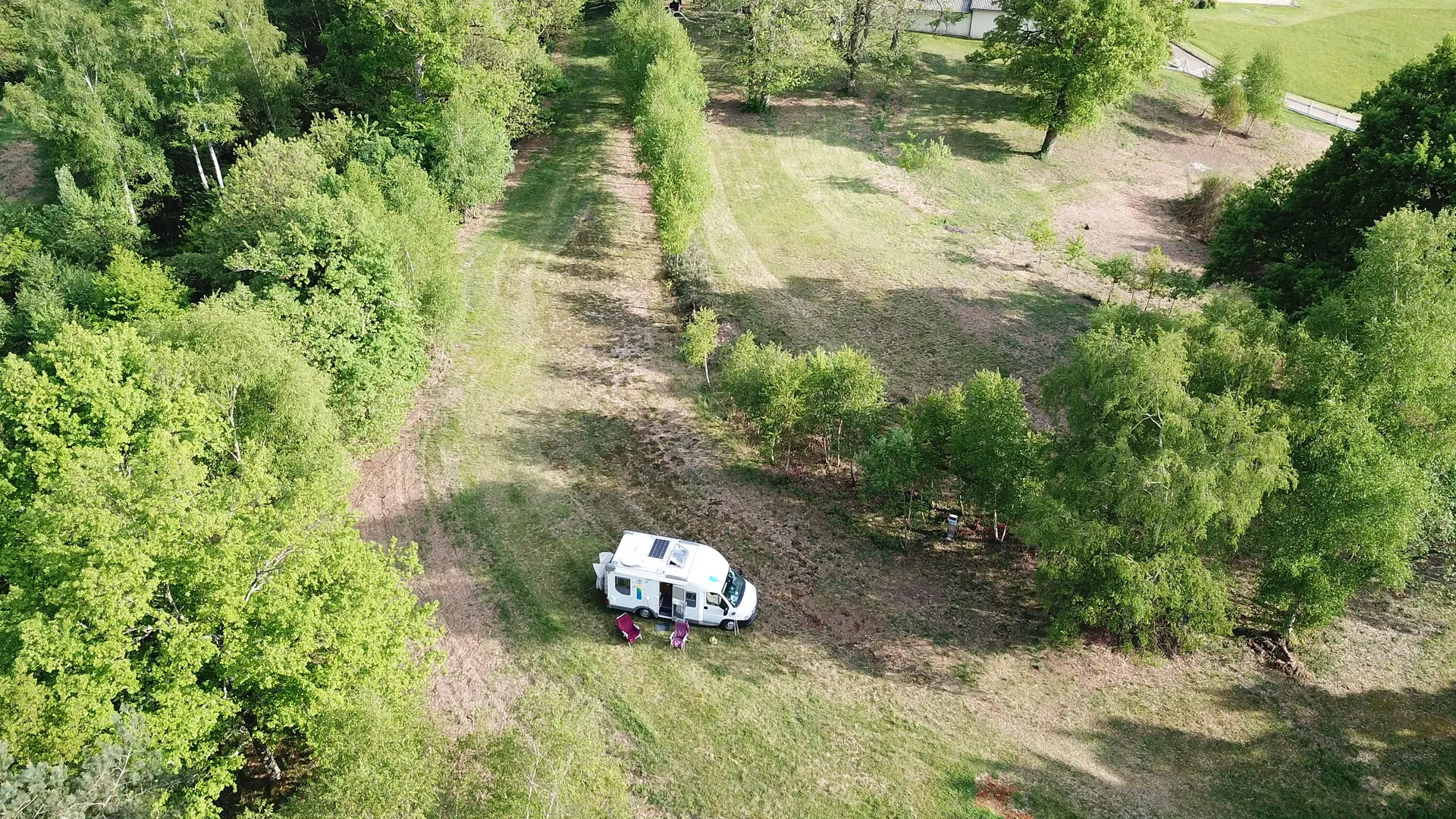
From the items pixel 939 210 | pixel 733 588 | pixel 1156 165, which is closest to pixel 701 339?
pixel 733 588

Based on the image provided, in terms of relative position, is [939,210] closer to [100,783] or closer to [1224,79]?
[1224,79]

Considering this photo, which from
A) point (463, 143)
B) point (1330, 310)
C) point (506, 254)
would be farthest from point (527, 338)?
point (1330, 310)

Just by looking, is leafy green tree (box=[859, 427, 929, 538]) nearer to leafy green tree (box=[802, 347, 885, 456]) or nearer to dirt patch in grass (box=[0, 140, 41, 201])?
leafy green tree (box=[802, 347, 885, 456])

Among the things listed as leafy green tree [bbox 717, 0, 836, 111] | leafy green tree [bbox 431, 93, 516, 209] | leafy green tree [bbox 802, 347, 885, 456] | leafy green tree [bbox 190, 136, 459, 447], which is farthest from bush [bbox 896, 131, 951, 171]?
leafy green tree [bbox 190, 136, 459, 447]

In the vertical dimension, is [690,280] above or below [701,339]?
above

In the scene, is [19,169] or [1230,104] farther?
[1230,104]

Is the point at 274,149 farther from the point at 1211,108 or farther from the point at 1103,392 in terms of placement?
the point at 1211,108
